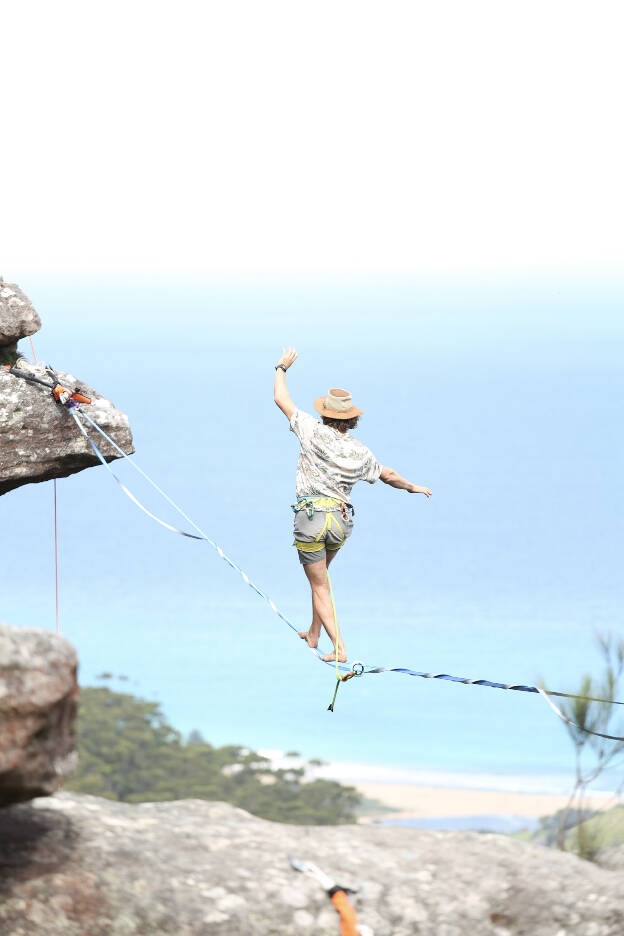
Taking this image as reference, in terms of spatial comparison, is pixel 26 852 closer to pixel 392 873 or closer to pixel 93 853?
pixel 93 853

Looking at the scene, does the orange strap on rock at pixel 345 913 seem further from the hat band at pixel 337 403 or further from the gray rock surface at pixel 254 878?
the hat band at pixel 337 403

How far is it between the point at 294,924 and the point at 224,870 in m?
0.60

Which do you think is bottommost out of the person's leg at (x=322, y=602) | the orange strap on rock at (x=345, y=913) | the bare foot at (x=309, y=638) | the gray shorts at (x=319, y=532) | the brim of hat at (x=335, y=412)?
the orange strap on rock at (x=345, y=913)

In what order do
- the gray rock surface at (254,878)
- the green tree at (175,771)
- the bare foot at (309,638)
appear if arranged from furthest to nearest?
the green tree at (175,771) < the bare foot at (309,638) < the gray rock surface at (254,878)

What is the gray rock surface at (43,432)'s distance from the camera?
12.1 meters

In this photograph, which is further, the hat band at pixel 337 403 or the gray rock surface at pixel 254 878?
the hat band at pixel 337 403

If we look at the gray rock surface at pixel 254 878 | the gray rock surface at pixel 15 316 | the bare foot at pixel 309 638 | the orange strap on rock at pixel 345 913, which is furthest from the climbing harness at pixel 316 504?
the orange strap on rock at pixel 345 913

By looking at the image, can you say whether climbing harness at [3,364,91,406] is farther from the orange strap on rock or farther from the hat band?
the orange strap on rock

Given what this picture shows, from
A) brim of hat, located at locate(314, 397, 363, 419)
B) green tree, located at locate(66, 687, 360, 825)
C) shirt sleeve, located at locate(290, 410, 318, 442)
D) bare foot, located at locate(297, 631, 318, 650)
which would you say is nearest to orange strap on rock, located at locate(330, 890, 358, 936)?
bare foot, located at locate(297, 631, 318, 650)

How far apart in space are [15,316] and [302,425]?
11.6 feet

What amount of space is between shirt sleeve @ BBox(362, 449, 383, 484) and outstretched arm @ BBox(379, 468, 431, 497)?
3.5 inches

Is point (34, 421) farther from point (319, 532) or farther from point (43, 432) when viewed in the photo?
point (319, 532)

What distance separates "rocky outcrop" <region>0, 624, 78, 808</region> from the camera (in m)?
6.38

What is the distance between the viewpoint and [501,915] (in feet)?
26.4
